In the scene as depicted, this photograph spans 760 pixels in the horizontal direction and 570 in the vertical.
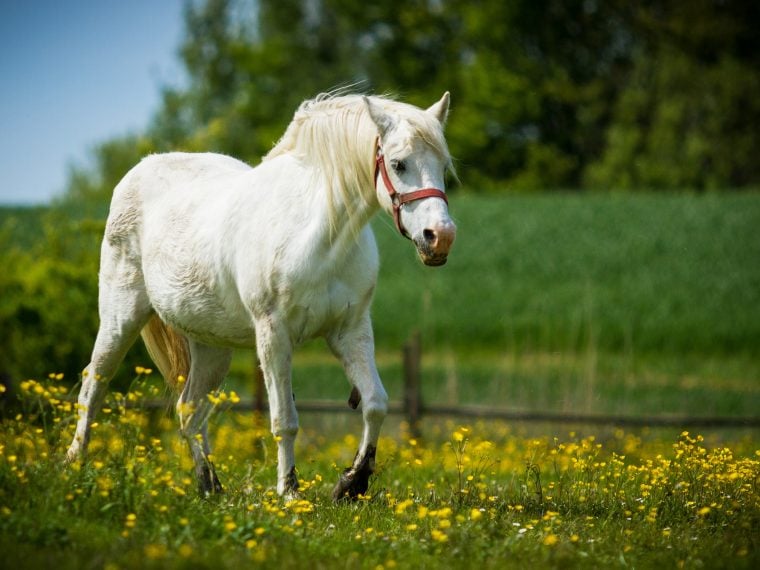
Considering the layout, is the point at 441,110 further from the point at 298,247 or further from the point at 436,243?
the point at 298,247

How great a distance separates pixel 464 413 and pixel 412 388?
0.86m

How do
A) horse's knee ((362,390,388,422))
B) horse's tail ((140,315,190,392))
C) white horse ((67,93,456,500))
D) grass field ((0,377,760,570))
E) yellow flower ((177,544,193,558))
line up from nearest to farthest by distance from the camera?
yellow flower ((177,544,193,558)) < grass field ((0,377,760,570)) < white horse ((67,93,456,500)) < horse's knee ((362,390,388,422)) < horse's tail ((140,315,190,392))

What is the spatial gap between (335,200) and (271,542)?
6.74 feet

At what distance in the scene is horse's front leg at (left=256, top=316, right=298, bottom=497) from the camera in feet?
18.8

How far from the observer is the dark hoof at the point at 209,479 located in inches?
244

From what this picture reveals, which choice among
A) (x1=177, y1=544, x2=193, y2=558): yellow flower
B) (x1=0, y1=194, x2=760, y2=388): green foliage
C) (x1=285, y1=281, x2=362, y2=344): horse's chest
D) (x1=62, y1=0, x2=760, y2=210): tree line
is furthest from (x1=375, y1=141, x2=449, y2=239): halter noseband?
(x1=62, y1=0, x2=760, y2=210): tree line

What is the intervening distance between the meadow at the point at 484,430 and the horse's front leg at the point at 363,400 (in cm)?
15

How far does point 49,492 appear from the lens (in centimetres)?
461

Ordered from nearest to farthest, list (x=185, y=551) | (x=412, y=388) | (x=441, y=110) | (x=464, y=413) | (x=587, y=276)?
(x=185, y=551) < (x=441, y=110) < (x=464, y=413) < (x=412, y=388) < (x=587, y=276)

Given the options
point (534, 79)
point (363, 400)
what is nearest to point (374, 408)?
point (363, 400)

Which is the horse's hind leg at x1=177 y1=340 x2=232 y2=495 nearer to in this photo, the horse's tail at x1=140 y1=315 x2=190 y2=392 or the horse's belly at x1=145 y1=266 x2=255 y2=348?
the horse's tail at x1=140 y1=315 x2=190 y2=392

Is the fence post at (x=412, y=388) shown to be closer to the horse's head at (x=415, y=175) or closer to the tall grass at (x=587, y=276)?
the horse's head at (x=415, y=175)

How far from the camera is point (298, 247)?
567 cm

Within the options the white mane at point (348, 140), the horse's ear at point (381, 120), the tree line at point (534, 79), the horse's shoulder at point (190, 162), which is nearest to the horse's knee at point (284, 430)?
the white mane at point (348, 140)
